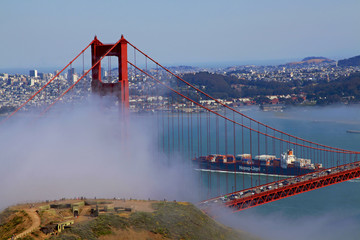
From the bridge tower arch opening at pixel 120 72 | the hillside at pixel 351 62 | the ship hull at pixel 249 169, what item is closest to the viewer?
the bridge tower arch opening at pixel 120 72

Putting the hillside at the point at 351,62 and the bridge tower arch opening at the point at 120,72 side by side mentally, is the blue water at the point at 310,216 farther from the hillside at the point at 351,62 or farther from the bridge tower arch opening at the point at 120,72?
the hillside at the point at 351,62

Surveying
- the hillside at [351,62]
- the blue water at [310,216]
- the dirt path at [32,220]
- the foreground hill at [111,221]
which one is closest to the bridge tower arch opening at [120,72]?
the foreground hill at [111,221]

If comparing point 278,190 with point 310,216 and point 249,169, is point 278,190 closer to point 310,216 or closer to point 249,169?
point 310,216

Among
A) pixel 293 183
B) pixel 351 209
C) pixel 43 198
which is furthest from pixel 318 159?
pixel 43 198

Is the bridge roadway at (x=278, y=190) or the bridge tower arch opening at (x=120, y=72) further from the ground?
the bridge tower arch opening at (x=120, y=72)

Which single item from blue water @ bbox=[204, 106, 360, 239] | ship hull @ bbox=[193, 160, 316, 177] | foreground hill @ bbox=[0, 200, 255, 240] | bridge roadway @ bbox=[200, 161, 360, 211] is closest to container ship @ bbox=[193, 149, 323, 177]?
ship hull @ bbox=[193, 160, 316, 177]

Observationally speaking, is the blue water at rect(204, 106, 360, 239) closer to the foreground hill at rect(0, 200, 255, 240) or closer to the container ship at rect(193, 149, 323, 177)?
the container ship at rect(193, 149, 323, 177)
